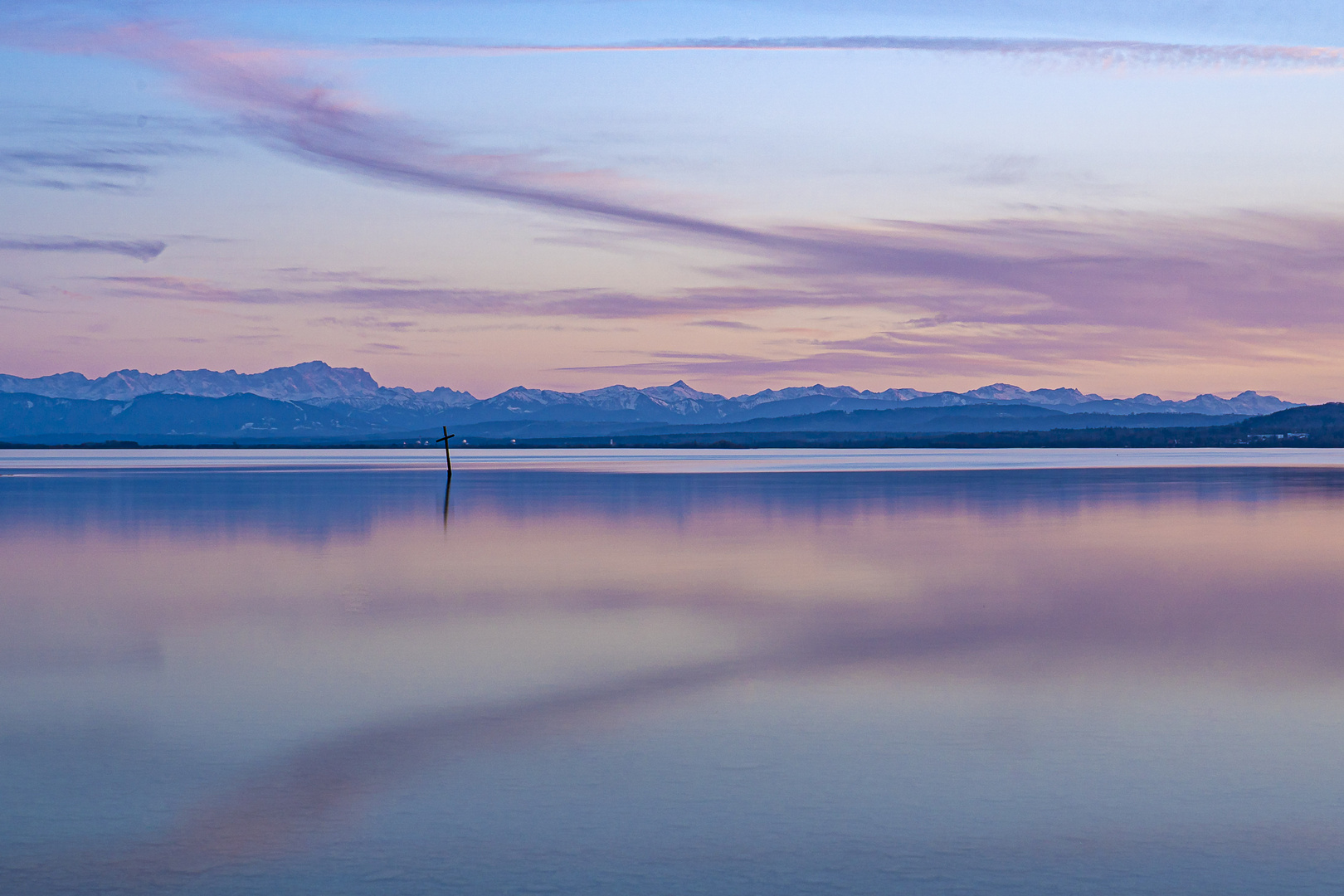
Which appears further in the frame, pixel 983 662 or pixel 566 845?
pixel 983 662

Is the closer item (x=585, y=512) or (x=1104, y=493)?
(x=585, y=512)

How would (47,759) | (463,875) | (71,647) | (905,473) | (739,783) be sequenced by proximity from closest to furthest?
(463,875), (739,783), (47,759), (71,647), (905,473)

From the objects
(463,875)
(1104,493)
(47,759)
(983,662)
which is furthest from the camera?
(1104,493)

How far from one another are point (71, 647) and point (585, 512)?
25.2 meters

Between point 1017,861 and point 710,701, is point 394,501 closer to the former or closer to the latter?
point 710,701

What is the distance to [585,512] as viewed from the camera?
4038 cm

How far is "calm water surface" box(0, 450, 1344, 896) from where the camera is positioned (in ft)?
25.7

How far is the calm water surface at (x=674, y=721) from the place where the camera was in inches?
309

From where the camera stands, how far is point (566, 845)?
26.6ft

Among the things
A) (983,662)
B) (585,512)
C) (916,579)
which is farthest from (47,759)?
(585,512)

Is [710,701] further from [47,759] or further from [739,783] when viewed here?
[47,759]

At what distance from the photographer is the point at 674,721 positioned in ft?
37.5

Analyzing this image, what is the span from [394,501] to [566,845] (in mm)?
40833

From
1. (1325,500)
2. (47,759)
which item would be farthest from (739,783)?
(1325,500)
